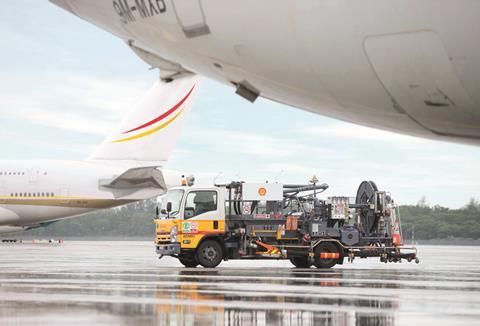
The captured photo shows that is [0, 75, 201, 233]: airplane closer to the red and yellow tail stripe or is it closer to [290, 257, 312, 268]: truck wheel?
the red and yellow tail stripe

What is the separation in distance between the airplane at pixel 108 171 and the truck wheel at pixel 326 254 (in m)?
16.5

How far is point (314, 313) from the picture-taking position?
383 inches

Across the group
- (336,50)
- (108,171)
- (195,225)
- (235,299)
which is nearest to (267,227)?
(195,225)

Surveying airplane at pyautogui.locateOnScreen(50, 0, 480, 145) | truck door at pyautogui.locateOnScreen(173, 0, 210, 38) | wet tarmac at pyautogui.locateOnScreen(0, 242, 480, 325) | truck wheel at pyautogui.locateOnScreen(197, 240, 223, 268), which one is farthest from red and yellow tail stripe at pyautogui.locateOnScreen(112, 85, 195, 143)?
truck door at pyautogui.locateOnScreen(173, 0, 210, 38)

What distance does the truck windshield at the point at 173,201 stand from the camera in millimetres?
21141

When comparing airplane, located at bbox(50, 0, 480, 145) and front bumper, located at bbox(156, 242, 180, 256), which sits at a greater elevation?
airplane, located at bbox(50, 0, 480, 145)

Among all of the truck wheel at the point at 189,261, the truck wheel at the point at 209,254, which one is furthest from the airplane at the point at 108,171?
the truck wheel at the point at 209,254

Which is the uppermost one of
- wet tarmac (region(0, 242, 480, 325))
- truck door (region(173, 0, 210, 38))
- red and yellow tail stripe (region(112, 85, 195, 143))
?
red and yellow tail stripe (region(112, 85, 195, 143))

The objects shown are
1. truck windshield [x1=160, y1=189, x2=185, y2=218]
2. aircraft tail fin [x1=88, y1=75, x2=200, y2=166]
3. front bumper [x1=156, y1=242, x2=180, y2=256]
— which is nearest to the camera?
front bumper [x1=156, y1=242, x2=180, y2=256]

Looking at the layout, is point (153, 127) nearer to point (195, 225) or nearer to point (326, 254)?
point (195, 225)

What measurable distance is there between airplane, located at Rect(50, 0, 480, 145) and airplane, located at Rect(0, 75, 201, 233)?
30.8 meters

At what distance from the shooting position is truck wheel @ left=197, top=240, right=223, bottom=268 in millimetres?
20906

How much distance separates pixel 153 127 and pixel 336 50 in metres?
33.6

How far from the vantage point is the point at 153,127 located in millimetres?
38031
